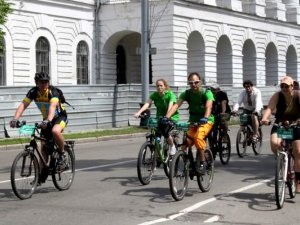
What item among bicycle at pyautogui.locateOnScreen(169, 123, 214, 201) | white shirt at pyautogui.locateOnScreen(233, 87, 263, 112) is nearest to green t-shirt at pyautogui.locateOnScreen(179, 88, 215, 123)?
bicycle at pyautogui.locateOnScreen(169, 123, 214, 201)

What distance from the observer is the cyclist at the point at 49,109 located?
9.69 meters

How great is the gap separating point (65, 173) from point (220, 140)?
456 cm

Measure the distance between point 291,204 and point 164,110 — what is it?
3.61m

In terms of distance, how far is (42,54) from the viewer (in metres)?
35.8

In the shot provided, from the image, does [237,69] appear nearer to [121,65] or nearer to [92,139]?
[121,65]

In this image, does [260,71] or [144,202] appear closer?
[144,202]

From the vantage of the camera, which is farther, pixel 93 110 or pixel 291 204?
pixel 93 110

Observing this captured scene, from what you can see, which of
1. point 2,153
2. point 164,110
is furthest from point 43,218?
point 2,153

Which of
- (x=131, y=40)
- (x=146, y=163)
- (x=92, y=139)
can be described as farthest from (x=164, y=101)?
(x=131, y=40)

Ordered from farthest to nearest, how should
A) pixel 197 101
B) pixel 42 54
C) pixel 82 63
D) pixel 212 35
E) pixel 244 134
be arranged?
pixel 212 35 < pixel 82 63 < pixel 42 54 < pixel 244 134 < pixel 197 101

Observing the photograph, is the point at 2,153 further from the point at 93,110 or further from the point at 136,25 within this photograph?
the point at 136,25

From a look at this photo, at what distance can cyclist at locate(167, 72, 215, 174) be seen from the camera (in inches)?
381

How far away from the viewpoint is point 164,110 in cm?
1179

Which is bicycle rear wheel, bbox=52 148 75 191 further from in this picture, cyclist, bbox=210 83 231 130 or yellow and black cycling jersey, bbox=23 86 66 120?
cyclist, bbox=210 83 231 130
